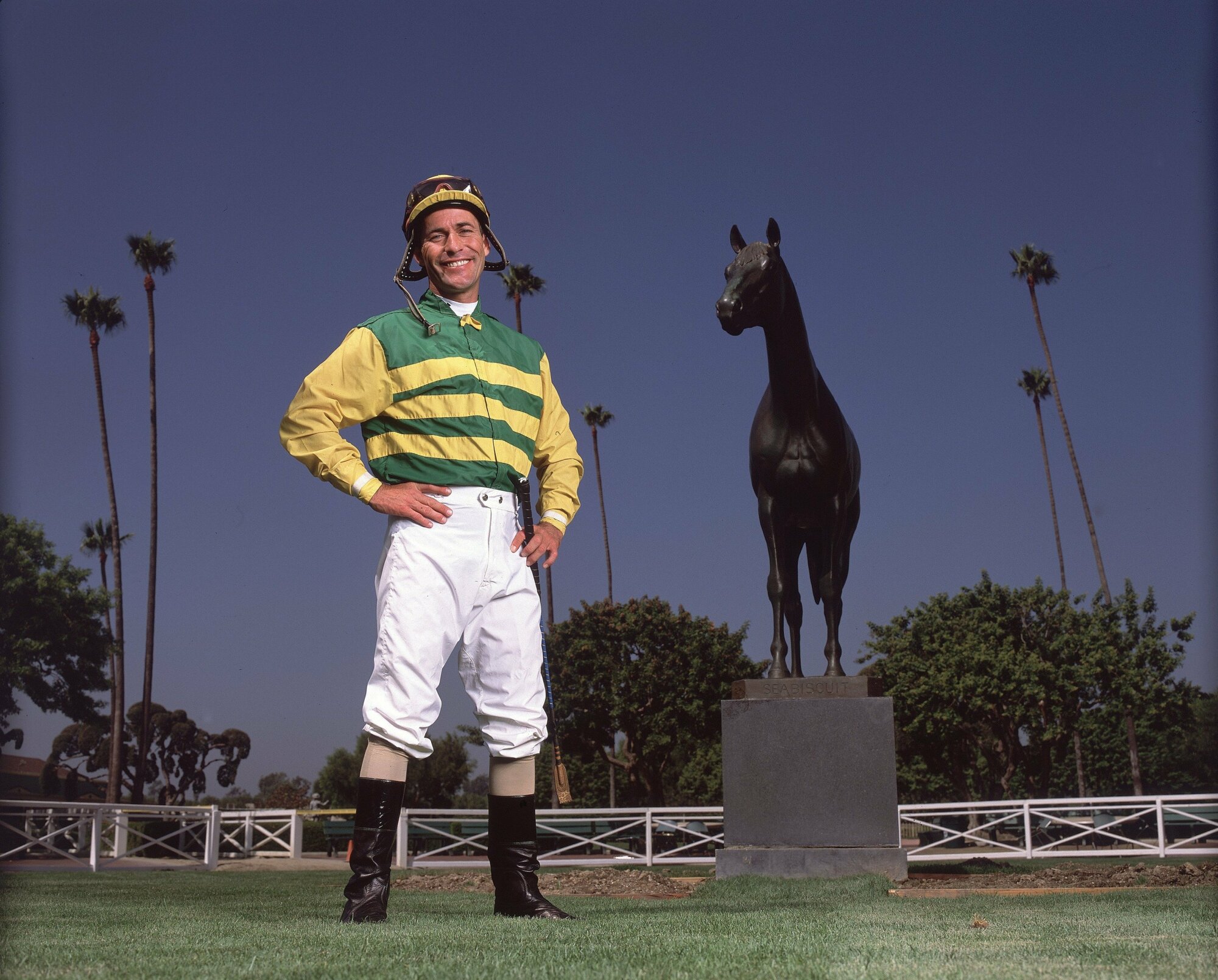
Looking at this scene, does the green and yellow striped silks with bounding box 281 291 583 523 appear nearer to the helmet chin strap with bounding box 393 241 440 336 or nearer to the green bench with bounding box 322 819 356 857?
the helmet chin strap with bounding box 393 241 440 336

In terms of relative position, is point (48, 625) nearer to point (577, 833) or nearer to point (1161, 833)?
point (577, 833)

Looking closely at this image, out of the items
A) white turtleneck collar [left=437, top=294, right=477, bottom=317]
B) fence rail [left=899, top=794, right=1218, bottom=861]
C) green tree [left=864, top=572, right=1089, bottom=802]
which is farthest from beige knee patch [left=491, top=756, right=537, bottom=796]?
green tree [left=864, top=572, right=1089, bottom=802]

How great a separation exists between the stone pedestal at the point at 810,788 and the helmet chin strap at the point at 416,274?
14.3ft

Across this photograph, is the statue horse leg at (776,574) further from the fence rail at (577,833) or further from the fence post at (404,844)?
the fence post at (404,844)

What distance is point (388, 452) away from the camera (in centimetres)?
394

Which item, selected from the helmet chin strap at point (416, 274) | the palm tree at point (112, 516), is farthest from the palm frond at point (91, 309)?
the helmet chin strap at point (416, 274)

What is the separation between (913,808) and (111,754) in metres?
26.7

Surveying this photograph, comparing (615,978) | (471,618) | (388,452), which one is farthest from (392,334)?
(615,978)

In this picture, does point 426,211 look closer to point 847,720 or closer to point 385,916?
point 385,916

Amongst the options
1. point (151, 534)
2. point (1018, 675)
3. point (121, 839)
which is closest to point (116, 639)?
point (151, 534)

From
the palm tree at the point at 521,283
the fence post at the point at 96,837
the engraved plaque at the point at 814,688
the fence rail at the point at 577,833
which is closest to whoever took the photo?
the engraved plaque at the point at 814,688

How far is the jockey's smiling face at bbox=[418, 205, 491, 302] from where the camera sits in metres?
4.18

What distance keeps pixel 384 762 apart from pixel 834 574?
5312mm

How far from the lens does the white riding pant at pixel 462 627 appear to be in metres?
3.62
